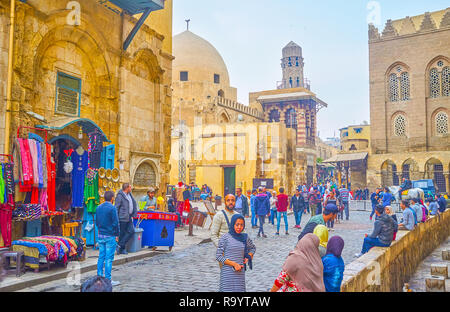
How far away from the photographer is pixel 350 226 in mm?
14414

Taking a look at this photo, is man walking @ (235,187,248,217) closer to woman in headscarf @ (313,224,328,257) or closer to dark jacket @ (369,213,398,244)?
dark jacket @ (369,213,398,244)

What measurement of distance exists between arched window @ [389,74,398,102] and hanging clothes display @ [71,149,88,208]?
2957 cm

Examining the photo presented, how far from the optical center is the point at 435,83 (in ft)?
102

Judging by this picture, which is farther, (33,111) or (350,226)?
(350,226)

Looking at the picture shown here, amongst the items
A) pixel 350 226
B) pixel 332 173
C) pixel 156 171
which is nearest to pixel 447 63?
pixel 332 173

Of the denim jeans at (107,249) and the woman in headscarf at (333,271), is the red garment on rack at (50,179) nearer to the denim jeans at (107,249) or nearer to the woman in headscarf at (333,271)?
the denim jeans at (107,249)

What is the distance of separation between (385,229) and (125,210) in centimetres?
469

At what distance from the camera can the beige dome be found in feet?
116

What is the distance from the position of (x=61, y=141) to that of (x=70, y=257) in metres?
2.82

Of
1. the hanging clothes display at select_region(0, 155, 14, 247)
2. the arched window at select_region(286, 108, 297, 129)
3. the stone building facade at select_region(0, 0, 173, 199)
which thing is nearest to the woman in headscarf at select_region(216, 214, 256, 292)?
the hanging clothes display at select_region(0, 155, 14, 247)

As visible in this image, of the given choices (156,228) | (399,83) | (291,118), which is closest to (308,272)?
(156,228)

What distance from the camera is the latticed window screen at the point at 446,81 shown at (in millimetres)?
30388

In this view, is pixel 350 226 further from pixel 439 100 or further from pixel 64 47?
pixel 439 100

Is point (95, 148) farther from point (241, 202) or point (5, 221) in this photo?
point (241, 202)
